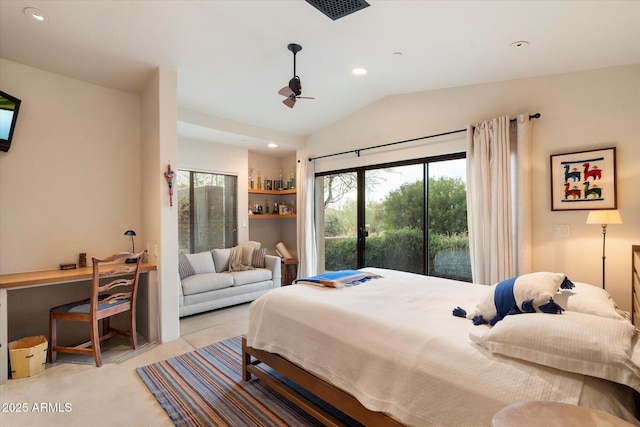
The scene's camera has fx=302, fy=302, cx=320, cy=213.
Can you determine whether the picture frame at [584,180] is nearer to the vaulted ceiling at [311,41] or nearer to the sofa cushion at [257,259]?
the vaulted ceiling at [311,41]

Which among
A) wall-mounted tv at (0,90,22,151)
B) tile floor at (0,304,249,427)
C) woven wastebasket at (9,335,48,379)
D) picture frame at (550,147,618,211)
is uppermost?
wall-mounted tv at (0,90,22,151)

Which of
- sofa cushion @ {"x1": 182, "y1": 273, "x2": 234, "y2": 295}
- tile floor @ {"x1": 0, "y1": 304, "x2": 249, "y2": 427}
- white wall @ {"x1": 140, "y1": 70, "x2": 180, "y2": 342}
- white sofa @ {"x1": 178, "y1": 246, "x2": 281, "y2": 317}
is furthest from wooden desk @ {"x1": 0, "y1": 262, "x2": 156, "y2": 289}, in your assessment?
white sofa @ {"x1": 178, "y1": 246, "x2": 281, "y2": 317}

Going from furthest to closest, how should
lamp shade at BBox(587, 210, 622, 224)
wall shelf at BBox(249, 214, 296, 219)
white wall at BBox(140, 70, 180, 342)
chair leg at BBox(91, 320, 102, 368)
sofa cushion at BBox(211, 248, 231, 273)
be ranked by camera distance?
wall shelf at BBox(249, 214, 296, 219), sofa cushion at BBox(211, 248, 231, 273), white wall at BBox(140, 70, 180, 342), chair leg at BBox(91, 320, 102, 368), lamp shade at BBox(587, 210, 622, 224)

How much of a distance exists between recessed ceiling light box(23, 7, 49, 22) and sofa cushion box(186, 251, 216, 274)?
3046 millimetres

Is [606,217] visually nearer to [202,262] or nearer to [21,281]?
[202,262]

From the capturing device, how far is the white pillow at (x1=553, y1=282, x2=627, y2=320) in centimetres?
150

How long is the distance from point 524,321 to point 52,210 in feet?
13.6

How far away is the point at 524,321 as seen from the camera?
132 centimetres

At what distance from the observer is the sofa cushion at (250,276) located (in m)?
4.55

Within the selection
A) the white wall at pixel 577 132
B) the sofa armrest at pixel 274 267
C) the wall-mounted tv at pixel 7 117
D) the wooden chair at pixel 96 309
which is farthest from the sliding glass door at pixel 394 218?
the wall-mounted tv at pixel 7 117

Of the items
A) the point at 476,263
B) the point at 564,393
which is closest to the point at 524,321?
the point at 564,393

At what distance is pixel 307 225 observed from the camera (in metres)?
5.52

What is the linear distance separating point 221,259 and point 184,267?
0.73 metres

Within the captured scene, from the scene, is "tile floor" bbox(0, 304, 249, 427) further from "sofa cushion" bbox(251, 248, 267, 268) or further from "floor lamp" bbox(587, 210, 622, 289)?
"floor lamp" bbox(587, 210, 622, 289)
